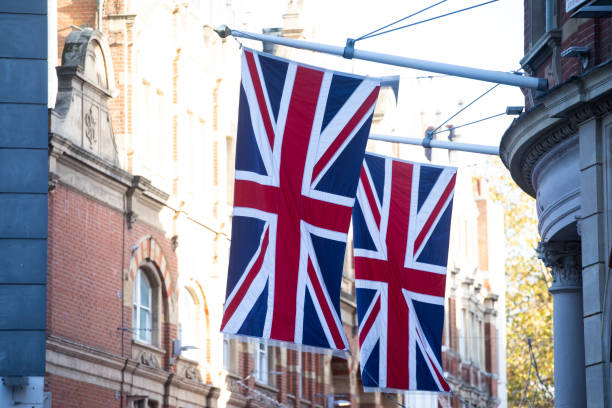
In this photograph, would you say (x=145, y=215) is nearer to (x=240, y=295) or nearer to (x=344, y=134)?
(x=344, y=134)

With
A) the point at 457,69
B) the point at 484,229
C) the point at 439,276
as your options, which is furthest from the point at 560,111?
the point at 484,229

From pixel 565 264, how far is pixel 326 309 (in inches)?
141

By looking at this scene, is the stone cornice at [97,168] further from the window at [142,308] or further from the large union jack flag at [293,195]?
the large union jack flag at [293,195]

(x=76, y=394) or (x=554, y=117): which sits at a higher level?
(x=554, y=117)

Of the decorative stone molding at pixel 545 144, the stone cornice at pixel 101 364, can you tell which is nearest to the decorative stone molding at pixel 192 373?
the stone cornice at pixel 101 364

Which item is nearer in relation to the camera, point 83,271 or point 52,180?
point 52,180

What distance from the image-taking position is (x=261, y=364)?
132 feet

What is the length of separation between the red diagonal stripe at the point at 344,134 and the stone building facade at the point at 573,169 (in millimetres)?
1969

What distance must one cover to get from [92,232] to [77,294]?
4.88ft

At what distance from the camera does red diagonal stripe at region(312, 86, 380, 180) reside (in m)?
17.8

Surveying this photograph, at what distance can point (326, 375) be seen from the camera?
4544 cm

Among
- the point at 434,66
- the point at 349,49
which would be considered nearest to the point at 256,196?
the point at 349,49

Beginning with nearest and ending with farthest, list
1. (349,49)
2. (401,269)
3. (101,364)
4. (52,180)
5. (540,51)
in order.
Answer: (349,49) → (540,51) → (401,269) → (52,180) → (101,364)

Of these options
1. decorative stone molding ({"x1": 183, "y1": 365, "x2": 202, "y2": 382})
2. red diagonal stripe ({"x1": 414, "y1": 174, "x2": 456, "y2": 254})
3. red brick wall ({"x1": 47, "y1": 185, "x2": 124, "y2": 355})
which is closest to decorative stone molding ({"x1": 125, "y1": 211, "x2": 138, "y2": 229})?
red brick wall ({"x1": 47, "y1": 185, "x2": 124, "y2": 355})
